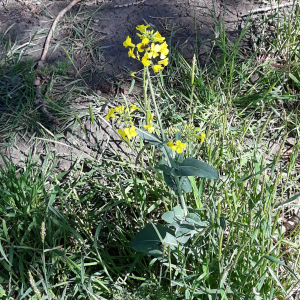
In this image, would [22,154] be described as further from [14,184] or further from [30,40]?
[30,40]

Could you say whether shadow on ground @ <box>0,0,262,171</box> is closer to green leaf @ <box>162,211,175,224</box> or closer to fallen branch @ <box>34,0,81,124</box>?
fallen branch @ <box>34,0,81,124</box>

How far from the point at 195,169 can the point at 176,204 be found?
0.47 m

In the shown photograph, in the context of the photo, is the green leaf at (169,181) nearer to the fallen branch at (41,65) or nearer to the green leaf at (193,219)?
the green leaf at (193,219)

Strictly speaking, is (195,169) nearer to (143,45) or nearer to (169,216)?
(169,216)

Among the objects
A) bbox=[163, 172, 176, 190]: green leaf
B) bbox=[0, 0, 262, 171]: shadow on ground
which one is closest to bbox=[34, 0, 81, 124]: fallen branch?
bbox=[0, 0, 262, 171]: shadow on ground

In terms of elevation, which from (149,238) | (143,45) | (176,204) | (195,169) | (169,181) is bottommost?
(176,204)

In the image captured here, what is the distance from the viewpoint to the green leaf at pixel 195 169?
1.16 meters

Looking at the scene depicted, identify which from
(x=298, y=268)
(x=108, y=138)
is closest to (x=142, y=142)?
(x=108, y=138)

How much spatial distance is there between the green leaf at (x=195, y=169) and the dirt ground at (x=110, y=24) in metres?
1.36

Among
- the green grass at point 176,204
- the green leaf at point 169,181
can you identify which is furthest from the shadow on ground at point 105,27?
the green leaf at point 169,181

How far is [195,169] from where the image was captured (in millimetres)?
1187

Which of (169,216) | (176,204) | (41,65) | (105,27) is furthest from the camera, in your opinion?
(105,27)

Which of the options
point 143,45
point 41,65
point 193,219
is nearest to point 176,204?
point 193,219

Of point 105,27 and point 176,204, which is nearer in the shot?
point 176,204
